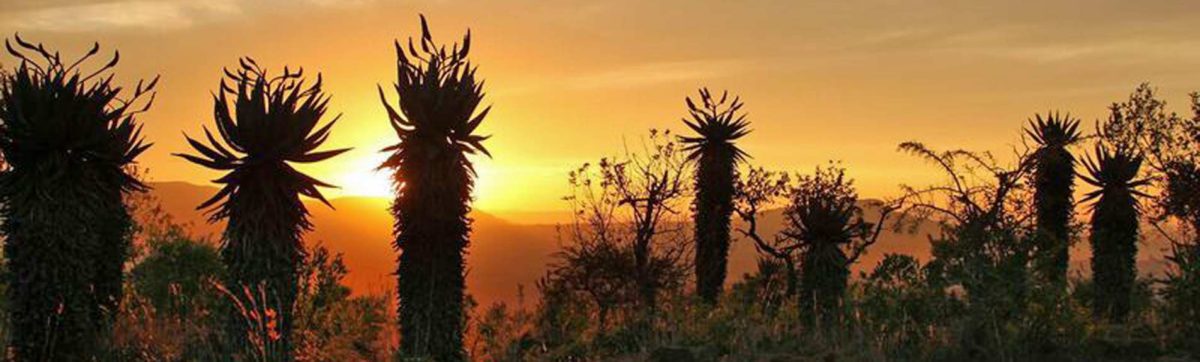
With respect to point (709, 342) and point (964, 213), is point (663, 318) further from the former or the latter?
point (964, 213)

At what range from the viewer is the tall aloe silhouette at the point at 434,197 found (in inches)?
733

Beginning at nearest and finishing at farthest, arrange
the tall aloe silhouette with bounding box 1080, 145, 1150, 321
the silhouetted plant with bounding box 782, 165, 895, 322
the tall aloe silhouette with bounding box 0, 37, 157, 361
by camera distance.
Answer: the tall aloe silhouette with bounding box 0, 37, 157, 361
the silhouetted plant with bounding box 782, 165, 895, 322
the tall aloe silhouette with bounding box 1080, 145, 1150, 321

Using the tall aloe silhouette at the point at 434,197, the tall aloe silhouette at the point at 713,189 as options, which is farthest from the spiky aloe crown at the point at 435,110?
the tall aloe silhouette at the point at 713,189

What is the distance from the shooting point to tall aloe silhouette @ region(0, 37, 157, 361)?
15203 millimetres

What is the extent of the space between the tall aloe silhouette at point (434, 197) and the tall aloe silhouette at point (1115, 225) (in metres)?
19.7

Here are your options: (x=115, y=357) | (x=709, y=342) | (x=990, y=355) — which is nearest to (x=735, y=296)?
(x=709, y=342)

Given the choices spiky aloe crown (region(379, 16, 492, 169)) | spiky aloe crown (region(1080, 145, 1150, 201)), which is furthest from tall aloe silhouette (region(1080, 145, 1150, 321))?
spiky aloe crown (region(379, 16, 492, 169))

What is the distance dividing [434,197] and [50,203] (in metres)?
5.61

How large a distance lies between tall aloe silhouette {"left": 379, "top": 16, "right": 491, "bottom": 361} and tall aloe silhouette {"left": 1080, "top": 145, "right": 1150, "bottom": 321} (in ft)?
64.7

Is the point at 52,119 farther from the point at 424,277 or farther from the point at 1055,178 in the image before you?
the point at 1055,178

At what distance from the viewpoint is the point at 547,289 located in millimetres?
25328

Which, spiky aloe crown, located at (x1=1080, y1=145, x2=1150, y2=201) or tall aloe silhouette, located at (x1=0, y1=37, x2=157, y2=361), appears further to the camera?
spiky aloe crown, located at (x1=1080, y1=145, x2=1150, y2=201)

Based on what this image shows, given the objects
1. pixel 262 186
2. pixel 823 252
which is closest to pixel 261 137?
pixel 262 186

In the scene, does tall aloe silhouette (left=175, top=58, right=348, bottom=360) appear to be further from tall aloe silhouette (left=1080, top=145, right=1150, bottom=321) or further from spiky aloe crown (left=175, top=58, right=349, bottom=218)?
tall aloe silhouette (left=1080, top=145, right=1150, bottom=321)
